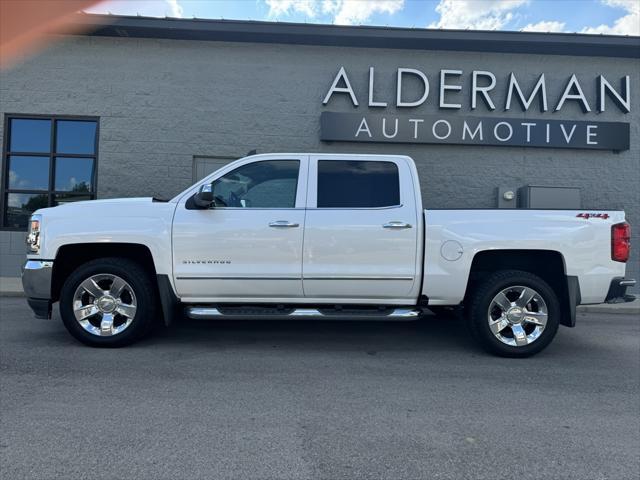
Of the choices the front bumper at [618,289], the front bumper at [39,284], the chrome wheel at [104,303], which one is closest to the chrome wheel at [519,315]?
the front bumper at [618,289]

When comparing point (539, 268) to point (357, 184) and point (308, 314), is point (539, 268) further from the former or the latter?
point (308, 314)

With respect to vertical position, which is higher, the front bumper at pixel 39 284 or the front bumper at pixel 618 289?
the front bumper at pixel 618 289

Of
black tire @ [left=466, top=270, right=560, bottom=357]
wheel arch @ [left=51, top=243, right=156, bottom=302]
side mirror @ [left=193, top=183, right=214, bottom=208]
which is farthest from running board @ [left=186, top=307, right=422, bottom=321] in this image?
side mirror @ [left=193, top=183, right=214, bottom=208]

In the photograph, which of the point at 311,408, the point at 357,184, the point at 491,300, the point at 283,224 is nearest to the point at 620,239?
the point at 491,300

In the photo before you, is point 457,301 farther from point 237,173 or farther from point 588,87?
point 588,87

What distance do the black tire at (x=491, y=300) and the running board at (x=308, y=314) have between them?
0.61 meters

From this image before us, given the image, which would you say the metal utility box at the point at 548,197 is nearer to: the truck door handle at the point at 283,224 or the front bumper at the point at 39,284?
the truck door handle at the point at 283,224

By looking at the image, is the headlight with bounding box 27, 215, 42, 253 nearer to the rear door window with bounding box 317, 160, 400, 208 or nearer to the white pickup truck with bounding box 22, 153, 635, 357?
the white pickup truck with bounding box 22, 153, 635, 357

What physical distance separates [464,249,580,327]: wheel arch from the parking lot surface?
0.62 meters

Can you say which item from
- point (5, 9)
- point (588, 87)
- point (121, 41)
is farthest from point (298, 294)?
point (5, 9)

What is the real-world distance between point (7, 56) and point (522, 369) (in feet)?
36.0

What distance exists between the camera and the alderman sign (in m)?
9.54

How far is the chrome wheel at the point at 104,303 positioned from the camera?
471 cm

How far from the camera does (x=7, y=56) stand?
9508mm
